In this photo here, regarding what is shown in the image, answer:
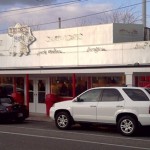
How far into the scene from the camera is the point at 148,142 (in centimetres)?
1331

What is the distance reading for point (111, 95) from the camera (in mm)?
15703

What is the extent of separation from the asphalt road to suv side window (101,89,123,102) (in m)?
1.22

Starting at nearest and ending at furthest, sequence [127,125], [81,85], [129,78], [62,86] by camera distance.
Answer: [127,125]
[129,78]
[81,85]
[62,86]

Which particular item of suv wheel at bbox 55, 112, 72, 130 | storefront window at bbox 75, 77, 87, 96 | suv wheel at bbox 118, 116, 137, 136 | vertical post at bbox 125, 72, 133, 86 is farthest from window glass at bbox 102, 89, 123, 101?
storefront window at bbox 75, 77, 87, 96

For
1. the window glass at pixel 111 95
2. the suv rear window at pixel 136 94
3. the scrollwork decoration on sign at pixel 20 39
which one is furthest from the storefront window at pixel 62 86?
the suv rear window at pixel 136 94

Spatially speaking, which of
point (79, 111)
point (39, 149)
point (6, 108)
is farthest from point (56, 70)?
point (39, 149)

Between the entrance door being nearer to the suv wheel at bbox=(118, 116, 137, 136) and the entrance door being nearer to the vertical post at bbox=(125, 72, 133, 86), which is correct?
the vertical post at bbox=(125, 72, 133, 86)

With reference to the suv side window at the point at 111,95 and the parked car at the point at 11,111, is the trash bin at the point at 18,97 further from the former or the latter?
the suv side window at the point at 111,95

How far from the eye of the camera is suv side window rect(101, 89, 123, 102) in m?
15.5

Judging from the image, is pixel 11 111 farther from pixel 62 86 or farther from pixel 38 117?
pixel 62 86

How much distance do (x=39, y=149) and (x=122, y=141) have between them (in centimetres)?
301

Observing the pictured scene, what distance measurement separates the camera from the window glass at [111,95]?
15.5 meters

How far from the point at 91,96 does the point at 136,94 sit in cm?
184

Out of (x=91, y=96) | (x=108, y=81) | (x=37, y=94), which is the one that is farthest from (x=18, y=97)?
(x=91, y=96)
